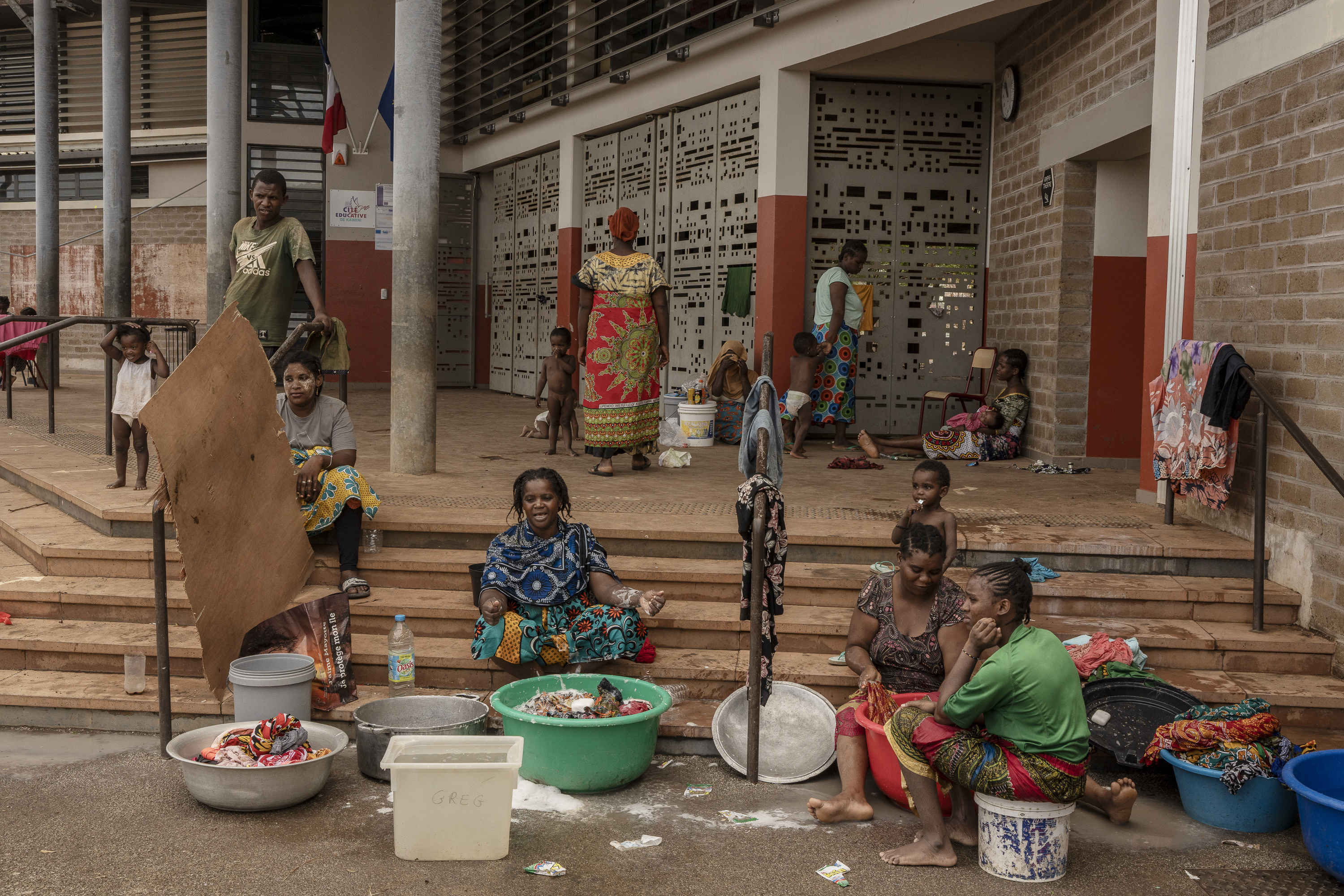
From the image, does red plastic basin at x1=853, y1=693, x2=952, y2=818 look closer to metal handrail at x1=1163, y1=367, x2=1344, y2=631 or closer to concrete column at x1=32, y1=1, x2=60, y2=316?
metal handrail at x1=1163, y1=367, x2=1344, y2=631

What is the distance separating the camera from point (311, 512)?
5.68m

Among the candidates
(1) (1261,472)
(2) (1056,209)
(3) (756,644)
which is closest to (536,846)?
(3) (756,644)

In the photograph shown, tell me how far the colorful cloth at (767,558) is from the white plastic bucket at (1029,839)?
1.08 m

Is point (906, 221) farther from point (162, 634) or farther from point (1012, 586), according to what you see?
point (162, 634)

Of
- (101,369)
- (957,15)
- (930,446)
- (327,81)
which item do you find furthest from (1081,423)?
(101,369)

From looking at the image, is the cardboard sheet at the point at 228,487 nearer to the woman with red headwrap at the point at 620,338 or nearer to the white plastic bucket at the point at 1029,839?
the woman with red headwrap at the point at 620,338

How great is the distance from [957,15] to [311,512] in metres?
5.89

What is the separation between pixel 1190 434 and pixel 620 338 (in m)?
3.55

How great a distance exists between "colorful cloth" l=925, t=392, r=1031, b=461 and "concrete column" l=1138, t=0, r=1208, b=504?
105 inches

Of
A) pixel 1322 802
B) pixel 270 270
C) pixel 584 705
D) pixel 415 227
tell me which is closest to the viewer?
pixel 1322 802

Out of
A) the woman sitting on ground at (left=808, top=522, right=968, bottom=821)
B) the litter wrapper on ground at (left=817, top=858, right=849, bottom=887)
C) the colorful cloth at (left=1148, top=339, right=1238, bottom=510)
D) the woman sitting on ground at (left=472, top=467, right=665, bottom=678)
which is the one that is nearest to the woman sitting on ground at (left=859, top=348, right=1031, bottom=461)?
the colorful cloth at (left=1148, top=339, right=1238, bottom=510)

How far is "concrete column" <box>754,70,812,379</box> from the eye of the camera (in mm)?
10242

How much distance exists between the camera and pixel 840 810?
4.01 metres

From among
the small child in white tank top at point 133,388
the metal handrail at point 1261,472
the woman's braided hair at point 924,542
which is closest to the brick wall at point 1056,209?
the metal handrail at point 1261,472
